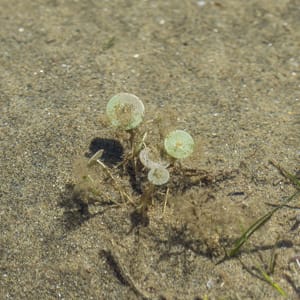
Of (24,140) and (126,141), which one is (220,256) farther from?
(24,140)

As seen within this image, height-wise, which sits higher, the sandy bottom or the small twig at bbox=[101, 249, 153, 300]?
the sandy bottom

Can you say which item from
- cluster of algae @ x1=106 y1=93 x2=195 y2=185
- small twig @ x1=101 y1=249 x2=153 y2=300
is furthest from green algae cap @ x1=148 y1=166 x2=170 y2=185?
small twig @ x1=101 y1=249 x2=153 y2=300

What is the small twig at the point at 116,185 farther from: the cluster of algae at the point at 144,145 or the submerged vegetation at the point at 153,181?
the cluster of algae at the point at 144,145

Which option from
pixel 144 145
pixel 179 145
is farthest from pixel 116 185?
pixel 179 145

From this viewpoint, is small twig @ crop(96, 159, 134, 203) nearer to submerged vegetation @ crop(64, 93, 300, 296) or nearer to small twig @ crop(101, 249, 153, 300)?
submerged vegetation @ crop(64, 93, 300, 296)

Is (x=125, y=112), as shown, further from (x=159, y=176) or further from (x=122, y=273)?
(x=122, y=273)

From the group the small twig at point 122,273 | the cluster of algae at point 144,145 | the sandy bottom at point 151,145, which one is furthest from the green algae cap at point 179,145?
the small twig at point 122,273
